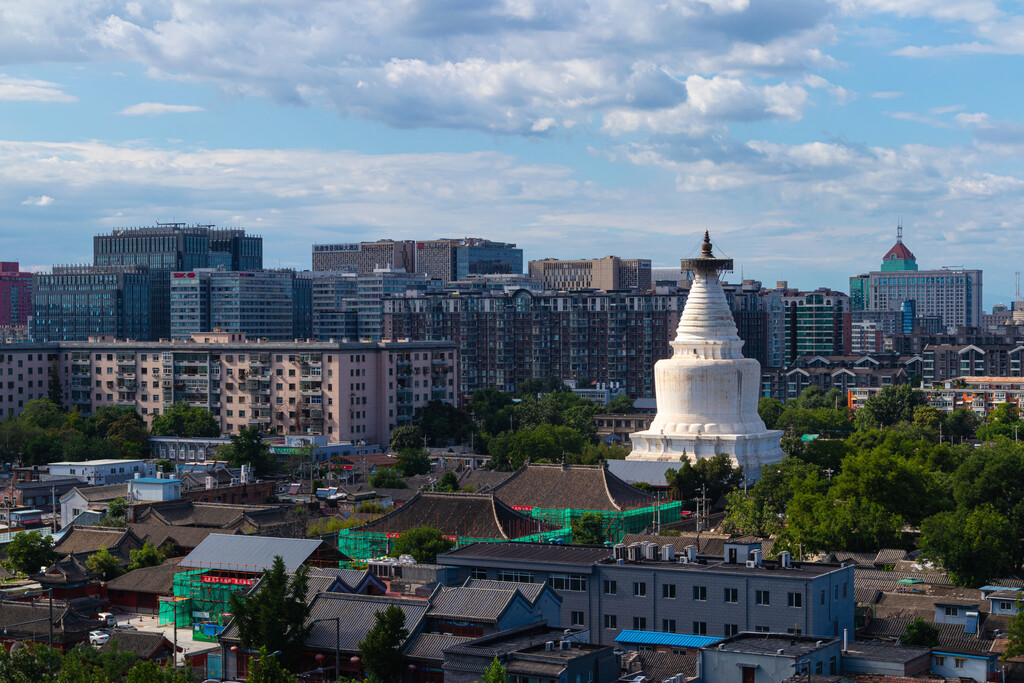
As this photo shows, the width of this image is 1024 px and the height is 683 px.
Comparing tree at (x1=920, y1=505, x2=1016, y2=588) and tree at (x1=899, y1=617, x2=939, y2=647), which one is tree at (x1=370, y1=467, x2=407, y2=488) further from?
tree at (x1=899, y1=617, x2=939, y2=647)

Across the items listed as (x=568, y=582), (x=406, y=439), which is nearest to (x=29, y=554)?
(x=568, y=582)

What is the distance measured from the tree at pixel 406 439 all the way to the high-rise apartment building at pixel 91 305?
305 ft

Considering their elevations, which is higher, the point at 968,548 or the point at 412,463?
the point at 968,548

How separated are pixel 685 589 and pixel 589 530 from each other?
18.8m

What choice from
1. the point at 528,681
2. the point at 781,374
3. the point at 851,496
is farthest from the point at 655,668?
the point at 781,374

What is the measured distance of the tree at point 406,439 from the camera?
108688 millimetres

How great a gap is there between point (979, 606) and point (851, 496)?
60.2 feet

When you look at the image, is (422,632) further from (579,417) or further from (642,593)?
(579,417)

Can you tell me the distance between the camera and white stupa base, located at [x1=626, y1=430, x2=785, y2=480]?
90.3 metres

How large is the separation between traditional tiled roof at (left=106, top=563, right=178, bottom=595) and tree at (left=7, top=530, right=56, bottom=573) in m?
3.73

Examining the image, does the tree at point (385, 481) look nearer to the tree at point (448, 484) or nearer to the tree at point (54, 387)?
the tree at point (448, 484)

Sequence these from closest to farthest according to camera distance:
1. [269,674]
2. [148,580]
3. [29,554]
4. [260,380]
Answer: [269,674]
[148,580]
[29,554]
[260,380]

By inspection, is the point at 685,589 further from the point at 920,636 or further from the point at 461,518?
the point at 461,518

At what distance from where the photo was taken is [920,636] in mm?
41781
